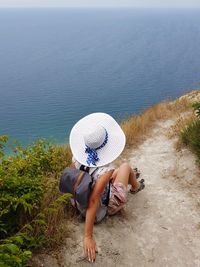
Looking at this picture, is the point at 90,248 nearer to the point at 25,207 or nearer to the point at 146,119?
the point at 25,207

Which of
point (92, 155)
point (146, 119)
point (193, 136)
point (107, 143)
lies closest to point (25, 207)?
point (92, 155)

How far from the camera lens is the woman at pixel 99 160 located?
15.1ft

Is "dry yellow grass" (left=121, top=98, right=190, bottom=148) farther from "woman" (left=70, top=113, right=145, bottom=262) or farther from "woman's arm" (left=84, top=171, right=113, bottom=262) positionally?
"woman's arm" (left=84, top=171, right=113, bottom=262)

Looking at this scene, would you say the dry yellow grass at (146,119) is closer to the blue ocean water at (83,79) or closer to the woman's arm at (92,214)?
the woman's arm at (92,214)

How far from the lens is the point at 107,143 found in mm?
4969

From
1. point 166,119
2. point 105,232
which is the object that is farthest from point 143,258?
point 166,119

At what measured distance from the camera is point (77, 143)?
5.11m

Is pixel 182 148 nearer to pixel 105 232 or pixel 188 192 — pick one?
pixel 188 192

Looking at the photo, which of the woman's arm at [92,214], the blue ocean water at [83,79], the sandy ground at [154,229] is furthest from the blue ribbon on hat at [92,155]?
the blue ocean water at [83,79]

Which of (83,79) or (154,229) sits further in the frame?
(83,79)

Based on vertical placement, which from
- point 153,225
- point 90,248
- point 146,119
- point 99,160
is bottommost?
point 146,119

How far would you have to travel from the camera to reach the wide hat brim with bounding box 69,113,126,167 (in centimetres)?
488

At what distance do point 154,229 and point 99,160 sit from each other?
1.30 meters

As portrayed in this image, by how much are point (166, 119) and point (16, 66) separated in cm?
5868
